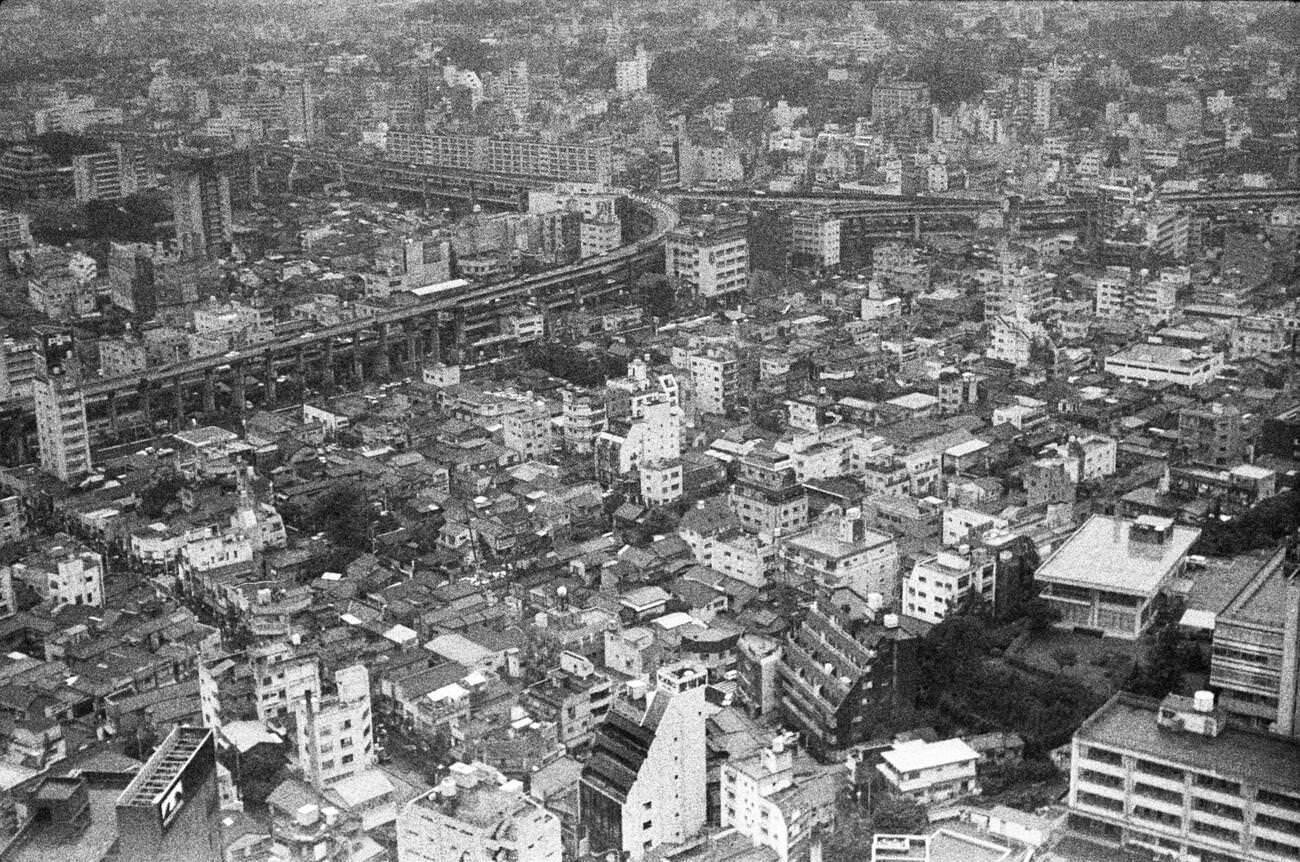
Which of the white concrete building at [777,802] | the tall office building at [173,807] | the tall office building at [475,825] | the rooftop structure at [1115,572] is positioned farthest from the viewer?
the rooftop structure at [1115,572]

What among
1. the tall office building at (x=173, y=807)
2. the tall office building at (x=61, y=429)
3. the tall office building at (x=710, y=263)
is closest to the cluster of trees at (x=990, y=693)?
the tall office building at (x=173, y=807)

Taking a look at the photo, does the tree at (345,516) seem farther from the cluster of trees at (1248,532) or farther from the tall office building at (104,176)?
the tall office building at (104,176)

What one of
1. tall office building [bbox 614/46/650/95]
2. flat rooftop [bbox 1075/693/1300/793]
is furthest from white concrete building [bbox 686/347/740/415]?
tall office building [bbox 614/46/650/95]

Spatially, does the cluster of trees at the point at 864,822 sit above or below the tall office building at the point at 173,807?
below

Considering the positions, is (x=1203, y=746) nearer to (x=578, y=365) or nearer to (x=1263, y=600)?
(x=1263, y=600)

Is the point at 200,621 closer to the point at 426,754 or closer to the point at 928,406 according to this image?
the point at 426,754
